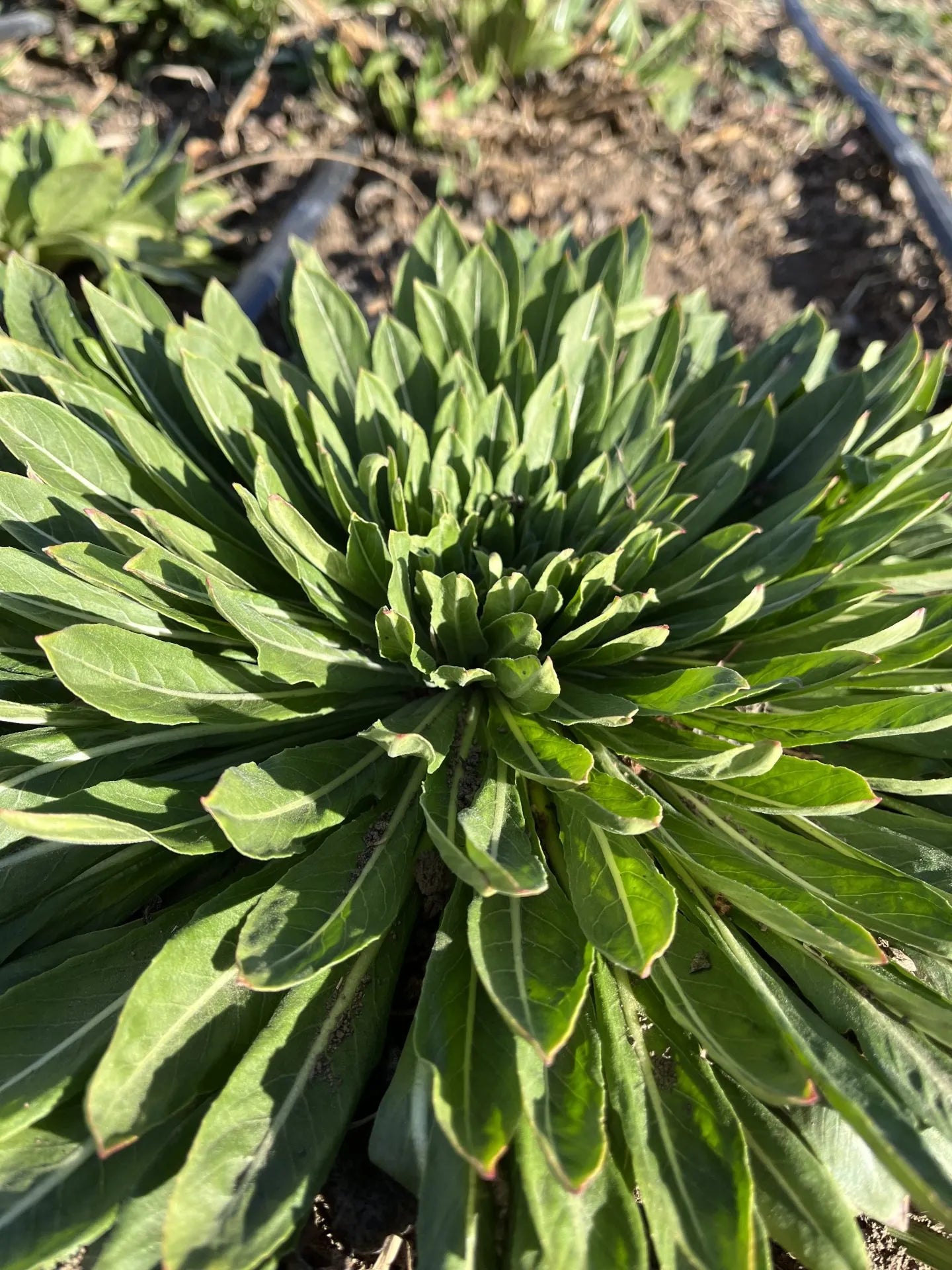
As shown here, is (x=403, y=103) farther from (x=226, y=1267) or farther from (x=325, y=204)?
(x=226, y=1267)

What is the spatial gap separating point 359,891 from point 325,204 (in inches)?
118

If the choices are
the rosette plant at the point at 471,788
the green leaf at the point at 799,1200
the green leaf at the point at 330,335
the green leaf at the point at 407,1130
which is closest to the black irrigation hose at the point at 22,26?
the rosette plant at the point at 471,788

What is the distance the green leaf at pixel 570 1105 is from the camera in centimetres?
108

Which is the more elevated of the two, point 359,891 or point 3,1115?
point 359,891

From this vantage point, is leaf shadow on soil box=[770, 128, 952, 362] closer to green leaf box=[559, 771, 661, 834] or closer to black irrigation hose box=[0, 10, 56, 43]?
green leaf box=[559, 771, 661, 834]

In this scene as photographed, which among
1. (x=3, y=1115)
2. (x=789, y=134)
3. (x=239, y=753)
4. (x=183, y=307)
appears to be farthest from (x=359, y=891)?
(x=789, y=134)

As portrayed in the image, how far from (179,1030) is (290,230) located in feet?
9.84

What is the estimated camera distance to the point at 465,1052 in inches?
50.2

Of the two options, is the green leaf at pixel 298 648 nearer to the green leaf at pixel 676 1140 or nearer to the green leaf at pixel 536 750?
the green leaf at pixel 536 750

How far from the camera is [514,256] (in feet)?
7.73

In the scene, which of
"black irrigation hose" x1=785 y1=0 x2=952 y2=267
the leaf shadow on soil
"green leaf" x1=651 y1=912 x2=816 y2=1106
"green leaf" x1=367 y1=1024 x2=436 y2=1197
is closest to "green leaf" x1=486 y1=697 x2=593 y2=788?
"green leaf" x1=651 y1=912 x2=816 y2=1106

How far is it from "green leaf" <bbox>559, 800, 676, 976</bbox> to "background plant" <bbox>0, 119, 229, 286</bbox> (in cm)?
237

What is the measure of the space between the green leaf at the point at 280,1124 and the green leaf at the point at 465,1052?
0.54 ft

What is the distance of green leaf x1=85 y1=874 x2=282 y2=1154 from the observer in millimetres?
1141
